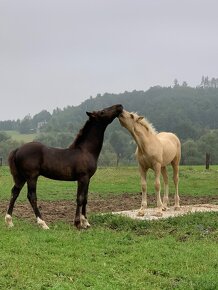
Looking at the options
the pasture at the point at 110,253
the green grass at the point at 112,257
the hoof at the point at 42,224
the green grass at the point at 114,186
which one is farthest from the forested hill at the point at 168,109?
the green grass at the point at 112,257

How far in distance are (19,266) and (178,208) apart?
728 cm

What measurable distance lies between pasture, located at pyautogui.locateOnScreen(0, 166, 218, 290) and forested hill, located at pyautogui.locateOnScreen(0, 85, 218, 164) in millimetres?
49522

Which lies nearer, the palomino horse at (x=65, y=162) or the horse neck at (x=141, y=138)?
Answer: the palomino horse at (x=65, y=162)

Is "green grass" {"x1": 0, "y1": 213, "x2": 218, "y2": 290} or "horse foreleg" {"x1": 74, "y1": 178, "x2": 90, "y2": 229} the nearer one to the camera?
"green grass" {"x1": 0, "y1": 213, "x2": 218, "y2": 290}

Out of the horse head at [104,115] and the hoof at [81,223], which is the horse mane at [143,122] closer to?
the horse head at [104,115]

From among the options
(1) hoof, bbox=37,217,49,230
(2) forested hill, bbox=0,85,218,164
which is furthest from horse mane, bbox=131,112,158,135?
(2) forested hill, bbox=0,85,218,164

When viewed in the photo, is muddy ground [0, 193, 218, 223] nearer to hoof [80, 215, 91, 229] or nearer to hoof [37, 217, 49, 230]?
hoof [80, 215, 91, 229]

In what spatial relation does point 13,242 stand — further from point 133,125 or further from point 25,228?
point 133,125

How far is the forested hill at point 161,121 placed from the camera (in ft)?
242

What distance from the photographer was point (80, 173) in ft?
32.0

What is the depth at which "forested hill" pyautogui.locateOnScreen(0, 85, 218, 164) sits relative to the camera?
73.6 meters

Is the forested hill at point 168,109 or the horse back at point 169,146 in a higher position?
the forested hill at point 168,109

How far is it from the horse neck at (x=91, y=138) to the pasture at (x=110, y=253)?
65.5 inches

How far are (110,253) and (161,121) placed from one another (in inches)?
3482
